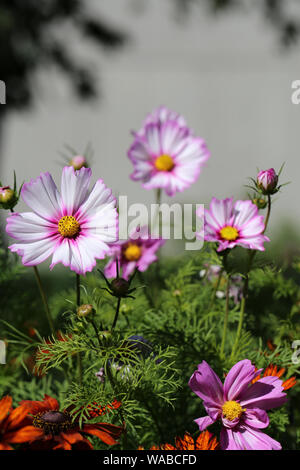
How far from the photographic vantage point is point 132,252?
633 mm

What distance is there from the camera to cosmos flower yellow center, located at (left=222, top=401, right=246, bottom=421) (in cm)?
42

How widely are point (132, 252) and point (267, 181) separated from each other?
0.73 feet

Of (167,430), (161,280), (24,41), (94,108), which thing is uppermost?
(24,41)

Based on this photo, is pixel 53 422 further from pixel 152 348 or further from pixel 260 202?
pixel 260 202

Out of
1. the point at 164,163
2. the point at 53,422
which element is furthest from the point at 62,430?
the point at 164,163

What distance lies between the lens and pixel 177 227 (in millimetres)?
643

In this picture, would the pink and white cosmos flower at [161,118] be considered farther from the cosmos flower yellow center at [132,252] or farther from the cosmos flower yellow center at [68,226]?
the cosmos flower yellow center at [68,226]

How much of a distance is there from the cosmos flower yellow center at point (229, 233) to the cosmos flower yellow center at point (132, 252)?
6.7 inches

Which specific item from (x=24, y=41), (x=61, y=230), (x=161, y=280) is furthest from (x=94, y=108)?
(x=61, y=230)

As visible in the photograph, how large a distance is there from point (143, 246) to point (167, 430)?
202 millimetres

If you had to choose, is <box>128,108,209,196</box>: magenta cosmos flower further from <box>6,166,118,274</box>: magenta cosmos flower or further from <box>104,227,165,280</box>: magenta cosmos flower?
<box>6,166,118,274</box>: magenta cosmos flower

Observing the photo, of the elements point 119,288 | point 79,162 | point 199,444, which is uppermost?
point 79,162

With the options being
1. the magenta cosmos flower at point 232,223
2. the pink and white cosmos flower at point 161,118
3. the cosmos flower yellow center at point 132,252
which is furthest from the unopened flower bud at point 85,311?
the pink and white cosmos flower at point 161,118
